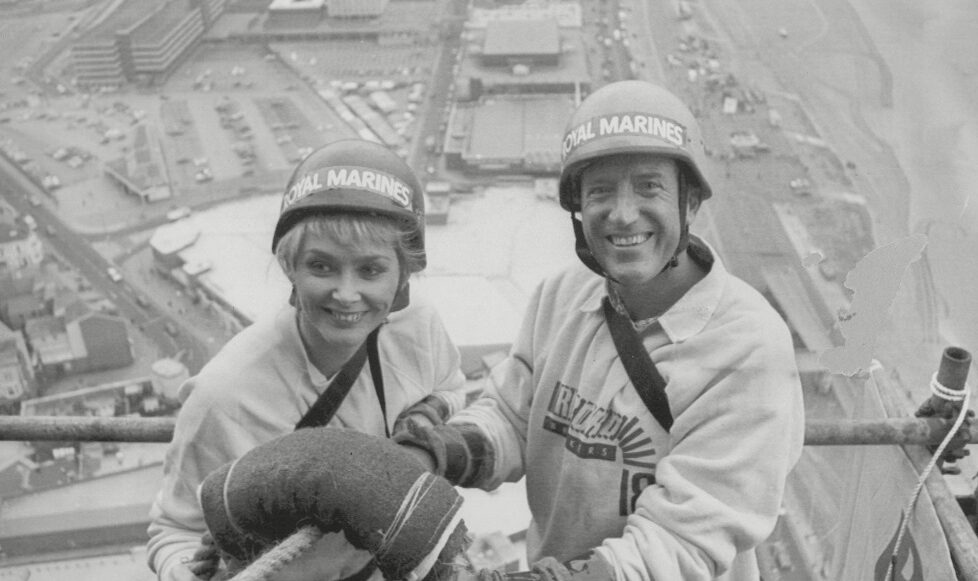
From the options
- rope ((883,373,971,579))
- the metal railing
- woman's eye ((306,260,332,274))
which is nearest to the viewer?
woman's eye ((306,260,332,274))

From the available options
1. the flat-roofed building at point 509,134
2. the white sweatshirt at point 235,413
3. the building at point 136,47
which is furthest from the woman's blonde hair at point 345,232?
the building at point 136,47

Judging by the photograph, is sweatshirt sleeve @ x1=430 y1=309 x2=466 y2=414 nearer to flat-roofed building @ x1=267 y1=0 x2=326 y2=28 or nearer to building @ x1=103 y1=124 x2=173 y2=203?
building @ x1=103 y1=124 x2=173 y2=203

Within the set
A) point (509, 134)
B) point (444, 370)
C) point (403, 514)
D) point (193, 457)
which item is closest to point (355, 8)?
point (509, 134)

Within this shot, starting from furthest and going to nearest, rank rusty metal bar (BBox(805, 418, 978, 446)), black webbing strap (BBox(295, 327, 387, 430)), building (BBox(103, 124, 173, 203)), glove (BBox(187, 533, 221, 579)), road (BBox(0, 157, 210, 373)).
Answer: building (BBox(103, 124, 173, 203))
road (BBox(0, 157, 210, 373))
rusty metal bar (BBox(805, 418, 978, 446))
black webbing strap (BBox(295, 327, 387, 430))
glove (BBox(187, 533, 221, 579))

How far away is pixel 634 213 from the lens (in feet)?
5.45

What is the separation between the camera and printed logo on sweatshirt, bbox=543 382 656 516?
1675 millimetres

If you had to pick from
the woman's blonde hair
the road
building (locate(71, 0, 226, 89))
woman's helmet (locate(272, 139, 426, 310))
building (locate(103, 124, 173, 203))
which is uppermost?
building (locate(71, 0, 226, 89))

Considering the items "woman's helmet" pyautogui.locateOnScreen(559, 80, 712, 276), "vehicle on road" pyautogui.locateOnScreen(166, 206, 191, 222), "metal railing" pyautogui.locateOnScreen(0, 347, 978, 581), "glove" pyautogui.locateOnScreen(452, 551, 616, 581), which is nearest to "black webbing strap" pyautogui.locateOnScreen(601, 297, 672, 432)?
"woman's helmet" pyautogui.locateOnScreen(559, 80, 712, 276)

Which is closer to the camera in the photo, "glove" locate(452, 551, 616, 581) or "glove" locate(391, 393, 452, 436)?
"glove" locate(452, 551, 616, 581)

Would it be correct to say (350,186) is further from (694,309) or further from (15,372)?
(15,372)

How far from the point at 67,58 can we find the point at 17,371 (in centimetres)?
1565

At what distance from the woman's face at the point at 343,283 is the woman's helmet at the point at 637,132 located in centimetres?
41

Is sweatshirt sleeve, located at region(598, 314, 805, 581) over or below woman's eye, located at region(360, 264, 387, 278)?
below

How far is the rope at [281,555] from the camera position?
44.9 inches
